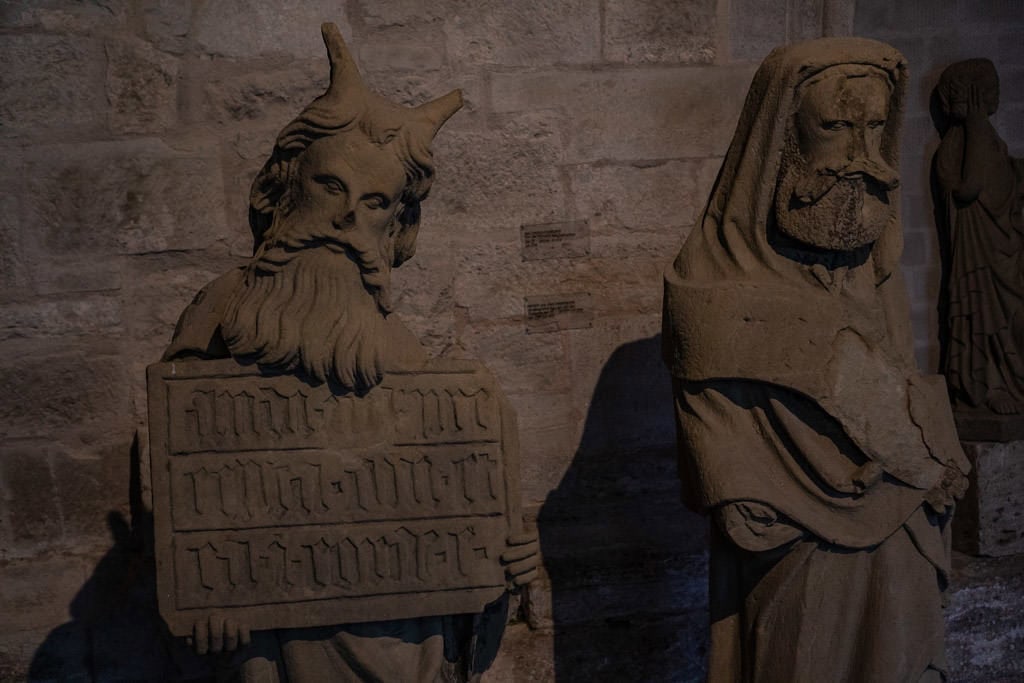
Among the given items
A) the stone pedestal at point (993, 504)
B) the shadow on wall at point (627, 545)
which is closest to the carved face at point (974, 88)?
the stone pedestal at point (993, 504)

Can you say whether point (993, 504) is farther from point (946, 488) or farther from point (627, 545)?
point (946, 488)

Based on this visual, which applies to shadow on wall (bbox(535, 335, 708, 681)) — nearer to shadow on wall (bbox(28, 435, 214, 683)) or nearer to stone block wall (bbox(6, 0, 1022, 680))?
stone block wall (bbox(6, 0, 1022, 680))

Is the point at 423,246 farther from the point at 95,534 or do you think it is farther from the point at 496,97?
the point at 95,534

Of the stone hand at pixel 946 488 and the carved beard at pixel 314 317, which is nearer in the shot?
the carved beard at pixel 314 317

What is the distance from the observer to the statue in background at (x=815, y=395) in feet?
8.73

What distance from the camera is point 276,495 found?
2.53 metres

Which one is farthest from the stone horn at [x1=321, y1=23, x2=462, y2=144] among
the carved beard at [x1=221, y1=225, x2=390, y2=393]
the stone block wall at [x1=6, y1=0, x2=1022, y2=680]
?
the stone block wall at [x1=6, y1=0, x2=1022, y2=680]

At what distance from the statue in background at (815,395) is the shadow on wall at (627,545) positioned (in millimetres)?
1179

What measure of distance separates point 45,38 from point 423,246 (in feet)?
4.34

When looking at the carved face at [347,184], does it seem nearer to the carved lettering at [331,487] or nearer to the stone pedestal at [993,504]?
the carved lettering at [331,487]

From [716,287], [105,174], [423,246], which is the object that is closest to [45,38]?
[105,174]

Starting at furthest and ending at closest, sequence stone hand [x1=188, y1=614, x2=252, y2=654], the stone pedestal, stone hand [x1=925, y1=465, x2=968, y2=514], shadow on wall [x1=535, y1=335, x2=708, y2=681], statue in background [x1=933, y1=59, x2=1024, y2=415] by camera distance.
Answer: statue in background [x1=933, y1=59, x2=1024, y2=415], the stone pedestal, shadow on wall [x1=535, y1=335, x2=708, y2=681], stone hand [x1=925, y1=465, x2=968, y2=514], stone hand [x1=188, y1=614, x2=252, y2=654]

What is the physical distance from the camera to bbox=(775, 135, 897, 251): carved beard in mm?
2652

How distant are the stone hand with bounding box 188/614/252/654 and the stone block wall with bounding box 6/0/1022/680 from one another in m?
1.10
